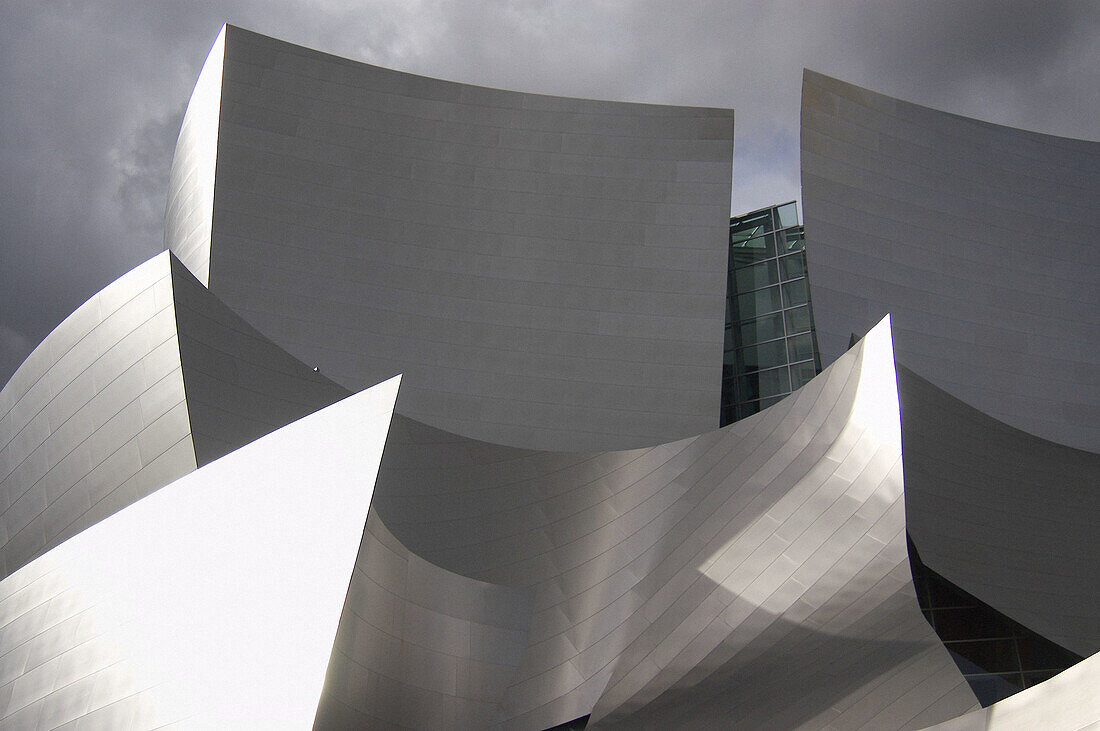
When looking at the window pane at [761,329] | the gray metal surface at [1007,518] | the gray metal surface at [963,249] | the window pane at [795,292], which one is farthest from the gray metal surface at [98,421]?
the window pane at [795,292]

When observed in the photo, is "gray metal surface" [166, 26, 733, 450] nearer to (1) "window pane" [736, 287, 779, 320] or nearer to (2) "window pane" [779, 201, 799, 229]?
(1) "window pane" [736, 287, 779, 320]

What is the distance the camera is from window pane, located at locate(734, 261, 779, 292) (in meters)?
17.2

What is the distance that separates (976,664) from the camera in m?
12.9

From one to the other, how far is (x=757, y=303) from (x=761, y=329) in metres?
0.50

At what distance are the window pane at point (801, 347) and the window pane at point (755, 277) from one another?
1.23m

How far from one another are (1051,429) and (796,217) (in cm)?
531

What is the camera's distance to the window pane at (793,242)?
17.2 metres

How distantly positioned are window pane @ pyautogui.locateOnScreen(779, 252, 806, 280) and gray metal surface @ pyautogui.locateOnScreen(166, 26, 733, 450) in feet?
5.17

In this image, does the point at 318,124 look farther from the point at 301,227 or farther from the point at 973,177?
the point at 973,177

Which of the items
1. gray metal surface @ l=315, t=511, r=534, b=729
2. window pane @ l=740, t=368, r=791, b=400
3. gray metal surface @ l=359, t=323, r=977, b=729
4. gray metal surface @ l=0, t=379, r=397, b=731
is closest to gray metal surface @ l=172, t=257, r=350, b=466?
gray metal surface @ l=359, t=323, r=977, b=729

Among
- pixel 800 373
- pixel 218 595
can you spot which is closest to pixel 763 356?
pixel 800 373

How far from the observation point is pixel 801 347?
53.2 ft

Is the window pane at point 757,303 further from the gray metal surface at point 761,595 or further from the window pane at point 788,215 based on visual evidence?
the gray metal surface at point 761,595

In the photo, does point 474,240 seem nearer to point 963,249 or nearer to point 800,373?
point 800,373
